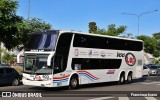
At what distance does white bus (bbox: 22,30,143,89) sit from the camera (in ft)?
71.0

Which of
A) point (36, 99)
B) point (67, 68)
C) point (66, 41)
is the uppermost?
point (66, 41)

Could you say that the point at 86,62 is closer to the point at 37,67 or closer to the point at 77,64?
the point at 77,64

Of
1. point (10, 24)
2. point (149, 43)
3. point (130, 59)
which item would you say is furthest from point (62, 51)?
point (149, 43)

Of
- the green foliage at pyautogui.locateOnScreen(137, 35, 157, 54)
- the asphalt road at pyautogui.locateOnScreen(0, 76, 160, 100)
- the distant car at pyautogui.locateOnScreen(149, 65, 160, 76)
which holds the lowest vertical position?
the asphalt road at pyautogui.locateOnScreen(0, 76, 160, 100)

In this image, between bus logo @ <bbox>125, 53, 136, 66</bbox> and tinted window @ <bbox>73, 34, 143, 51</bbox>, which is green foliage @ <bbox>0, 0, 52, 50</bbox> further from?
bus logo @ <bbox>125, 53, 136, 66</bbox>

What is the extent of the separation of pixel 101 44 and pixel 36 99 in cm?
1050

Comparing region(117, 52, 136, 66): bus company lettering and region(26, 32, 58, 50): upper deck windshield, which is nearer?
region(26, 32, 58, 50): upper deck windshield

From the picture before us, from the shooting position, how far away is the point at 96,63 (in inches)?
1022

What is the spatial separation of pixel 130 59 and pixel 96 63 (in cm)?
542

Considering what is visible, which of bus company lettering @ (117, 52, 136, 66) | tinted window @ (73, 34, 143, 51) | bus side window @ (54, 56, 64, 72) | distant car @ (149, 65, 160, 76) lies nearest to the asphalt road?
bus side window @ (54, 56, 64, 72)

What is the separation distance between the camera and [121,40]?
1131 inches

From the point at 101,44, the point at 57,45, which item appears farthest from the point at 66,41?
the point at 101,44

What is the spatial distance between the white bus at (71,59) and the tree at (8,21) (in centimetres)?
591

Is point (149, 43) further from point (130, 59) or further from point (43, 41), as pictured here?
point (43, 41)
